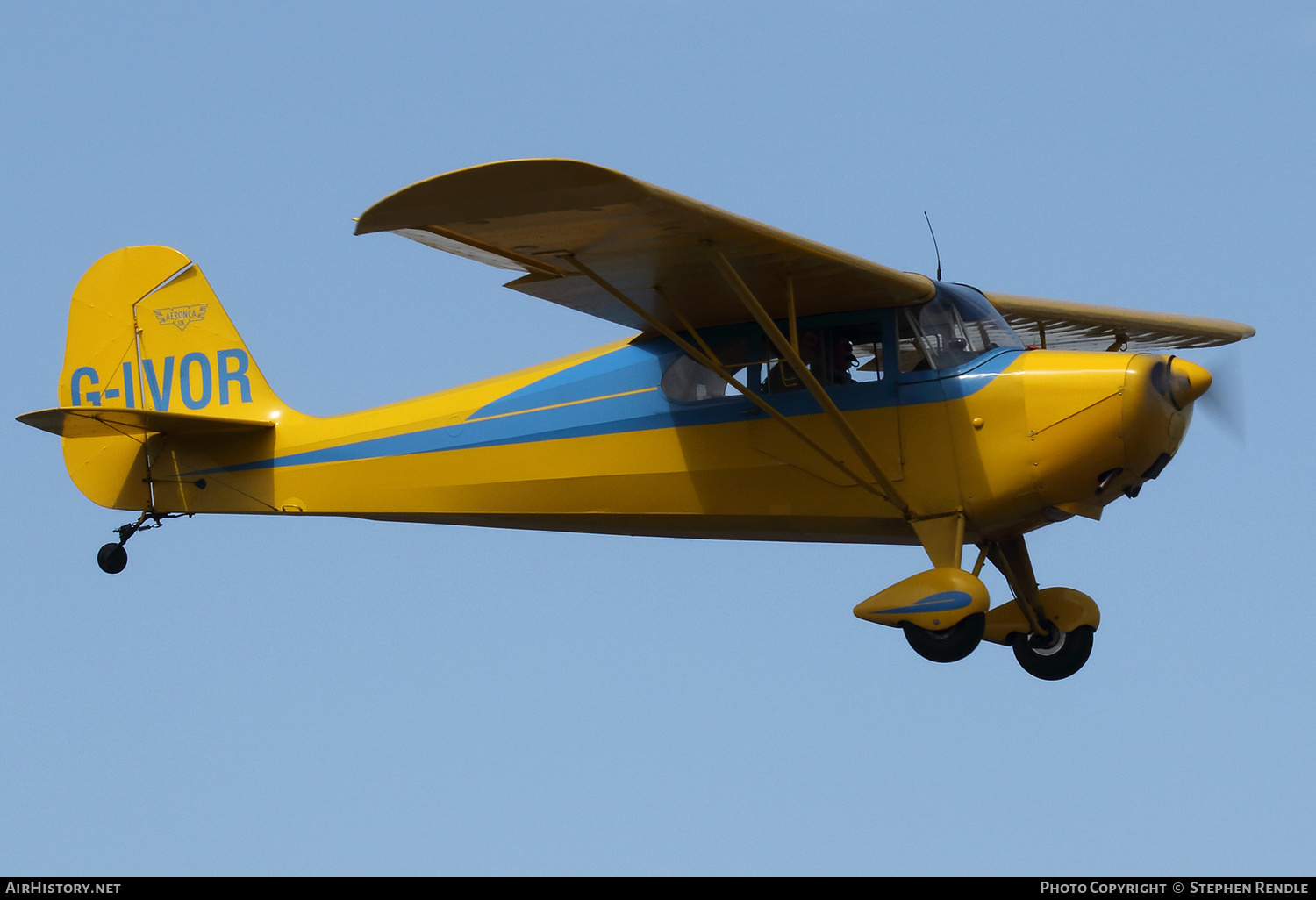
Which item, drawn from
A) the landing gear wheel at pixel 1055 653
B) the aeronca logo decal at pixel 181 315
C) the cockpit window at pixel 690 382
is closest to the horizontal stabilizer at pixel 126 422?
the aeronca logo decal at pixel 181 315

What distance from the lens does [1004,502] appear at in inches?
424

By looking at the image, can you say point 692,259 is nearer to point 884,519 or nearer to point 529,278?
point 529,278

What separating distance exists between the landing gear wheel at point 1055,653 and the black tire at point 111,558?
6698 mm

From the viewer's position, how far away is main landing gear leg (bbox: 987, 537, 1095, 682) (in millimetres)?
11836

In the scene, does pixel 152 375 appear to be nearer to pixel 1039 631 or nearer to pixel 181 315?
pixel 181 315

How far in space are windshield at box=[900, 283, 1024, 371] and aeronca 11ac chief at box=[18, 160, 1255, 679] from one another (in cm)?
Result: 1

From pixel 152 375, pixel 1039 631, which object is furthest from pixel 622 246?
pixel 152 375

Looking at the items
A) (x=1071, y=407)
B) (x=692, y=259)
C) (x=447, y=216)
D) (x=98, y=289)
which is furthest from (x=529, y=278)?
(x=98, y=289)

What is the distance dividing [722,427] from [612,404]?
34.3 inches

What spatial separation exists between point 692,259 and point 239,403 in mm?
4461

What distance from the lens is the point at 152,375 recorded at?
1335 cm

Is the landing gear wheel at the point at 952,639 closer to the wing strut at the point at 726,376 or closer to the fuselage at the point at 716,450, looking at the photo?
the fuselage at the point at 716,450

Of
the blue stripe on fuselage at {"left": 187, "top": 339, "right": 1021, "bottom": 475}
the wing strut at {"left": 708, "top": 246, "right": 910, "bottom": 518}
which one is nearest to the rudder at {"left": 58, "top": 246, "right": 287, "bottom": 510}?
the blue stripe on fuselage at {"left": 187, "top": 339, "right": 1021, "bottom": 475}

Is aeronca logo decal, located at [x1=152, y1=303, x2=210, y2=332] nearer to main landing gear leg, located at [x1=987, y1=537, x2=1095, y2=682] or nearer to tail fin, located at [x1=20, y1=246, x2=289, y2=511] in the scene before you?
tail fin, located at [x1=20, y1=246, x2=289, y2=511]
